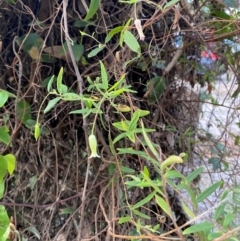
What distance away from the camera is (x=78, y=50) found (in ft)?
2.17

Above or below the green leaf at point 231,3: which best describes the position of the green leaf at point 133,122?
below

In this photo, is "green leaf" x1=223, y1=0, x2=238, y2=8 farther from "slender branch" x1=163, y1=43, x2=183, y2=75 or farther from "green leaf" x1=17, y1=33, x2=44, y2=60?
"green leaf" x1=17, y1=33, x2=44, y2=60

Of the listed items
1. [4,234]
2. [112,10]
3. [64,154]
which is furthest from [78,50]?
[4,234]

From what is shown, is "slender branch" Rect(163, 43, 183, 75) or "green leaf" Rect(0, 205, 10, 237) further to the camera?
"slender branch" Rect(163, 43, 183, 75)

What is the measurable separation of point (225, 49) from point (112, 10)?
0.26 meters

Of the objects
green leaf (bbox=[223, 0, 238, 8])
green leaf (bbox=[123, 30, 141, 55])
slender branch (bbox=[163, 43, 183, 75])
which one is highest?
green leaf (bbox=[223, 0, 238, 8])

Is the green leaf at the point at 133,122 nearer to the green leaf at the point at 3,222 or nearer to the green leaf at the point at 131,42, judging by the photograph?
the green leaf at the point at 131,42

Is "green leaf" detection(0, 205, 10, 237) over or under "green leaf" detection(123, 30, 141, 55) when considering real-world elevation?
under

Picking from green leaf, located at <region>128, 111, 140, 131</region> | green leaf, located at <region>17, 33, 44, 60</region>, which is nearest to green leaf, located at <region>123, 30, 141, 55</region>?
green leaf, located at <region>128, 111, 140, 131</region>

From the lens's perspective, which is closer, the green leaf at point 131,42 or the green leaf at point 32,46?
the green leaf at point 131,42

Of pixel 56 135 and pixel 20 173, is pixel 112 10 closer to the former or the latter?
pixel 56 135

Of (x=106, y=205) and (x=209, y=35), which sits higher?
(x=209, y=35)

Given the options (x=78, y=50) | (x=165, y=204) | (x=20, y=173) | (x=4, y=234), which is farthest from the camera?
(x=20, y=173)

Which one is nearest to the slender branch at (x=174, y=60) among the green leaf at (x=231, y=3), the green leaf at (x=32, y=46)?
the green leaf at (x=231, y=3)
